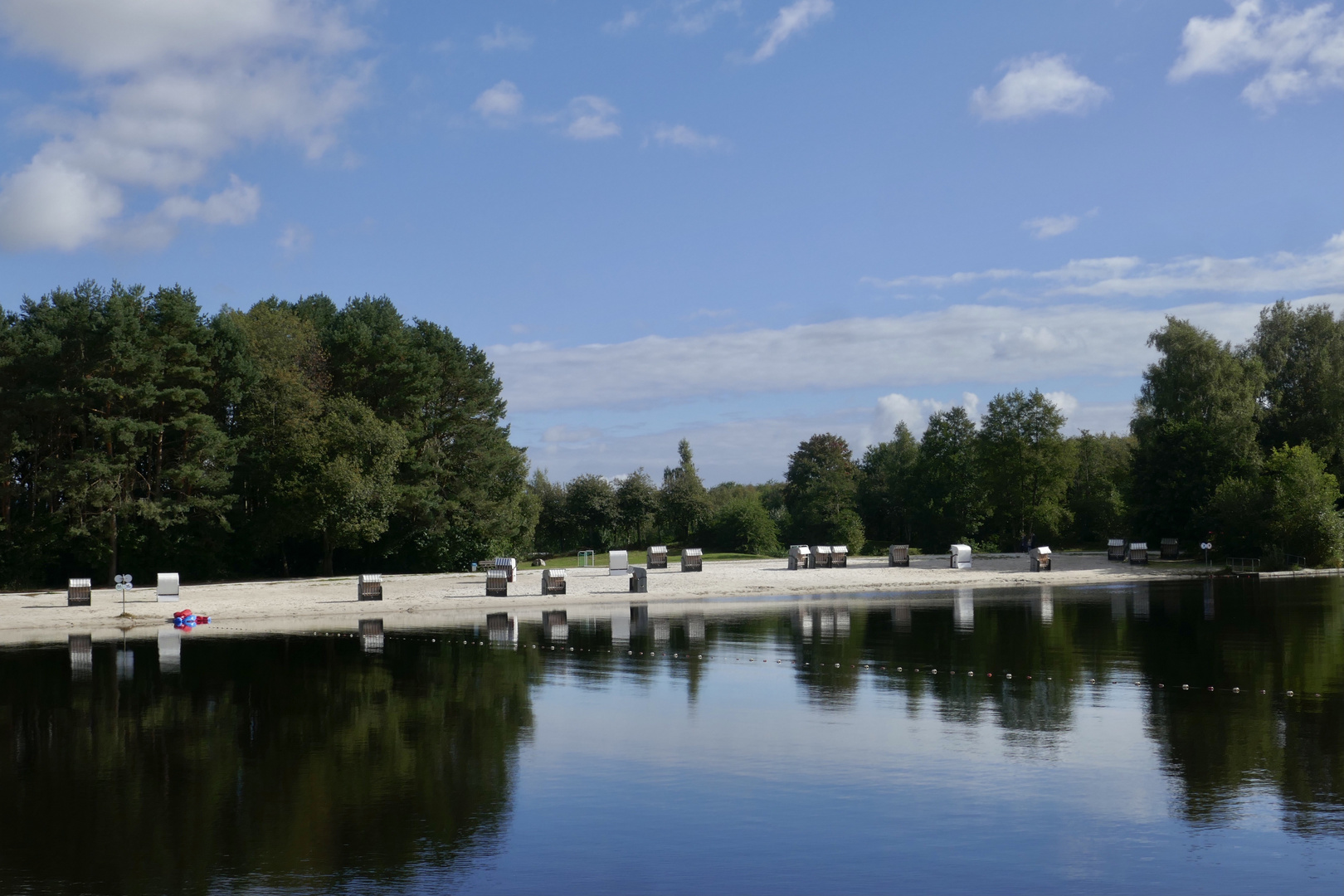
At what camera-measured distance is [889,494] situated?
8581cm

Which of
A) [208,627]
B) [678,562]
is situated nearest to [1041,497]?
[678,562]

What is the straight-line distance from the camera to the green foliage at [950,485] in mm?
78188

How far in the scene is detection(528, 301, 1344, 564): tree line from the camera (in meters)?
59.2

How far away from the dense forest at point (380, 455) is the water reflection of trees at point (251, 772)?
27158mm

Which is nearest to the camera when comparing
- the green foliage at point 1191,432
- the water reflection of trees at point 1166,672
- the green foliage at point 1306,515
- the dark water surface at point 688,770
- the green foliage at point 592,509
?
the dark water surface at point 688,770

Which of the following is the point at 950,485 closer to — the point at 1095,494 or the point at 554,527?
the point at 1095,494

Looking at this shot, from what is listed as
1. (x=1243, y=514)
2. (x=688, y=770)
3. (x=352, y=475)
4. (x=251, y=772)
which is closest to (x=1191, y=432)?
(x=1243, y=514)

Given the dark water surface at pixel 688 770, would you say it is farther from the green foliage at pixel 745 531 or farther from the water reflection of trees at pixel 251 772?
the green foliage at pixel 745 531

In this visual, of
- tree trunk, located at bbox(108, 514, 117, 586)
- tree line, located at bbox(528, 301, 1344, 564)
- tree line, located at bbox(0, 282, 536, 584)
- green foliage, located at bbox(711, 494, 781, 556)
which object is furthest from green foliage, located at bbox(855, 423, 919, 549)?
tree trunk, located at bbox(108, 514, 117, 586)

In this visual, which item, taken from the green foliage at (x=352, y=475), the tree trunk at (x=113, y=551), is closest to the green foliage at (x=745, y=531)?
the green foliage at (x=352, y=475)

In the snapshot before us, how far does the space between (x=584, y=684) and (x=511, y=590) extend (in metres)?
24.5

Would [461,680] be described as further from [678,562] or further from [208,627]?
[678,562]

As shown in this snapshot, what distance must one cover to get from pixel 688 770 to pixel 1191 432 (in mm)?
60564

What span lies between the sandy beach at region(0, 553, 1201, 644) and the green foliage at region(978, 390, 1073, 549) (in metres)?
14.6
